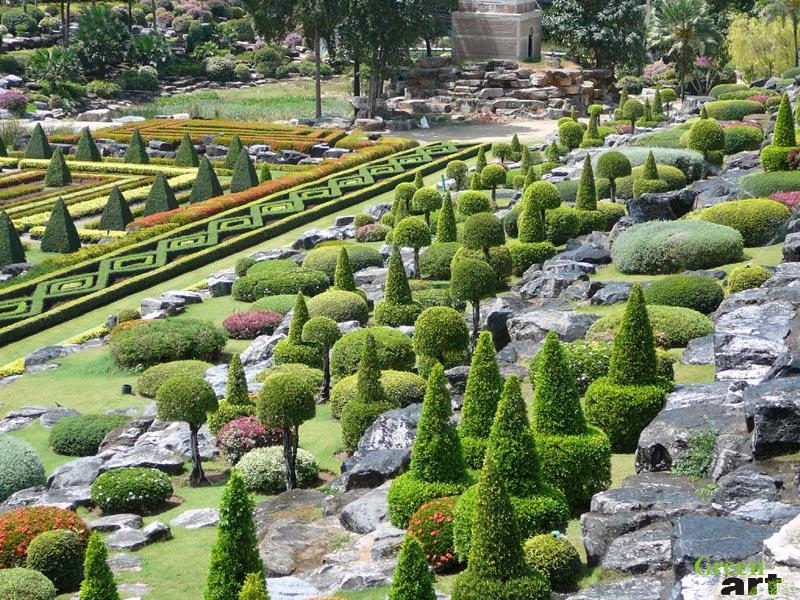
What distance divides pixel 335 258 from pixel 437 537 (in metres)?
22.1

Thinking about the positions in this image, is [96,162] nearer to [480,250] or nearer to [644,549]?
[480,250]

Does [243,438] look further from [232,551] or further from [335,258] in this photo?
[335,258]

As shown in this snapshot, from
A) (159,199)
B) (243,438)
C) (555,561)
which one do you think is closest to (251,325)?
(243,438)

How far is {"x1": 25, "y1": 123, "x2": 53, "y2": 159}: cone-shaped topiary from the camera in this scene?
63.2 m

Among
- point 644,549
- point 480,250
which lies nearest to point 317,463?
point 644,549

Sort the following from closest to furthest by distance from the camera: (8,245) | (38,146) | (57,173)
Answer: (8,245) < (57,173) < (38,146)

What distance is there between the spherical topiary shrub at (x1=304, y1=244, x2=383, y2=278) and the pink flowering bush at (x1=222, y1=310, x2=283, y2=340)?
458cm

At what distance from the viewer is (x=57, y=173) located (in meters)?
57.1

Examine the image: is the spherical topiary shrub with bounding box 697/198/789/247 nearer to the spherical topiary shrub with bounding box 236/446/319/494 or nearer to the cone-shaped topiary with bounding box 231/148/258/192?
the spherical topiary shrub with bounding box 236/446/319/494

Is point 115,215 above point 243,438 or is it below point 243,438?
above

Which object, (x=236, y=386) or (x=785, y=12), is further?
(x=785, y=12)

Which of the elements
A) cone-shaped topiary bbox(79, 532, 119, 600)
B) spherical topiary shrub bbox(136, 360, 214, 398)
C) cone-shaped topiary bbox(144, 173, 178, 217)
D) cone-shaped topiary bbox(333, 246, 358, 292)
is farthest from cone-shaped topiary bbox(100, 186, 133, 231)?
cone-shaped topiary bbox(79, 532, 119, 600)

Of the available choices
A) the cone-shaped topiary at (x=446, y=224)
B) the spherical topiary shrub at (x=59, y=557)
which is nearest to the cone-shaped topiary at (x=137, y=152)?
the cone-shaped topiary at (x=446, y=224)

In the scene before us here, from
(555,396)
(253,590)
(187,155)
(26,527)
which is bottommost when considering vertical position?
(26,527)
